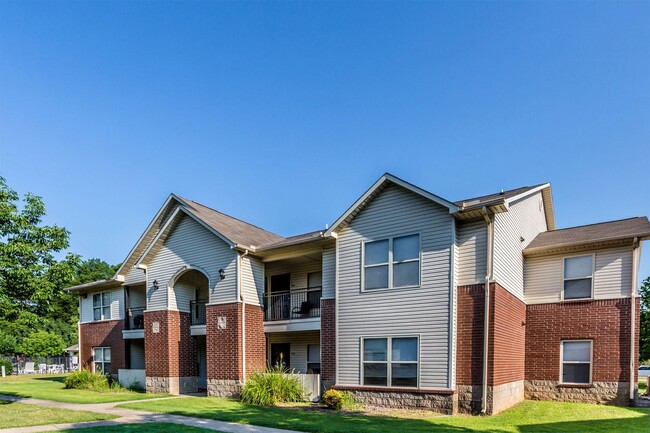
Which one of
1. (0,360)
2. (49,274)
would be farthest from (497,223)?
(0,360)

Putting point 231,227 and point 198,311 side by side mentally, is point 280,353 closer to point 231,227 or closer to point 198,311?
point 198,311

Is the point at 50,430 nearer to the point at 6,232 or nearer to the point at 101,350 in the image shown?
the point at 6,232

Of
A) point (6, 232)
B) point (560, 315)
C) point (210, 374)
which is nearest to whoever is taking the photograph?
point (6, 232)

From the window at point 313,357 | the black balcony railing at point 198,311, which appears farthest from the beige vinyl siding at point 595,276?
the black balcony railing at point 198,311

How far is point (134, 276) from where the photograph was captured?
21.4 meters

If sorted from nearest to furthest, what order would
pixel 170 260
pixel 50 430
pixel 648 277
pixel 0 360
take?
pixel 50 430 → pixel 170 260 → pixel 648 277 → pixel 0 360

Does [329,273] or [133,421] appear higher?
[329,273]

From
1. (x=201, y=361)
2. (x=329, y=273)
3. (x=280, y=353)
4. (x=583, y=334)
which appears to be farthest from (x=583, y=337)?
(x=201, y=361)

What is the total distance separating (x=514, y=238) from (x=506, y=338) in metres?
3.39

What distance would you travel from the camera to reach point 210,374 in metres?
16.5

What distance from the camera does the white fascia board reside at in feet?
40.8

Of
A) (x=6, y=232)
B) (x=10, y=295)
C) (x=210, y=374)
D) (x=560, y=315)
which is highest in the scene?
(x=6, y=232)

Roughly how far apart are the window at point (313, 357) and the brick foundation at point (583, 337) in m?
7.99

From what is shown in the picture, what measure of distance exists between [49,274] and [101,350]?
36.5 ft
